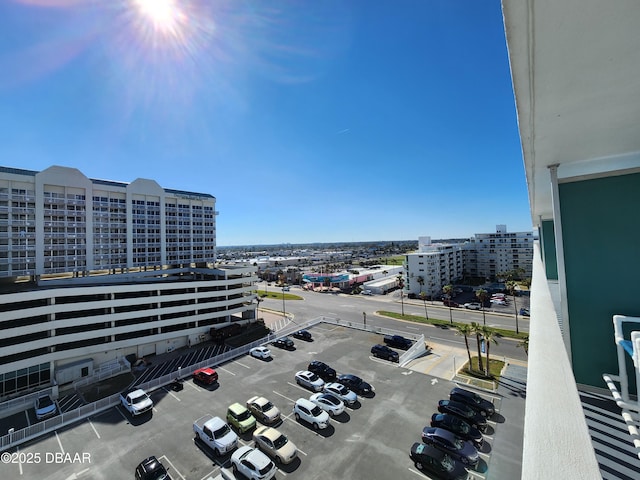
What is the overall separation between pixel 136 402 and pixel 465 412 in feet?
62.2

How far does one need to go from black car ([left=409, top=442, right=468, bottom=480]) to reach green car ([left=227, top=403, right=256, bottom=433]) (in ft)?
26.9

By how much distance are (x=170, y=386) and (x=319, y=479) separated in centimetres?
1328

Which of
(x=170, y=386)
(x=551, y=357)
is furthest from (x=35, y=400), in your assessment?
(x=551, y=357)

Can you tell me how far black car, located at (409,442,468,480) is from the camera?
12.0 meters

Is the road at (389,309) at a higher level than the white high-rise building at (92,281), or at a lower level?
lower

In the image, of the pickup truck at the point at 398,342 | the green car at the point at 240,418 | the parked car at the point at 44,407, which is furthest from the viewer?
the pickup truck at the point at 398,342

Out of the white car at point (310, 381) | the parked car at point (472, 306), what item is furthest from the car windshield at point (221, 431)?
the parked car at point (472, 306)

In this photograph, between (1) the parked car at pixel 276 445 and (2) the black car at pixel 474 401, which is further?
(2) the black car at pixel 474 401

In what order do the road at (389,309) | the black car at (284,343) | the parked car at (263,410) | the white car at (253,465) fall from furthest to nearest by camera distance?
the road at (389,309) → the black car at (284,343) → the parked car at (263,410) → the white car at (253,465)

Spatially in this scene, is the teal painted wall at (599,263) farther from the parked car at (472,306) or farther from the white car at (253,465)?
the parked car at (472,306)

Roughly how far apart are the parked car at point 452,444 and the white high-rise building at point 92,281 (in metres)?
24.6

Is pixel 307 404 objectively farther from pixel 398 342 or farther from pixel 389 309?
pixel 389 309

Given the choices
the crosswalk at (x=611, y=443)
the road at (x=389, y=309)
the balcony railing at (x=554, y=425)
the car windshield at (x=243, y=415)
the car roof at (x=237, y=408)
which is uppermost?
the balcony railing at (x=554, y=425)

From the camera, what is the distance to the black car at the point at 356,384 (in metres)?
18.8
